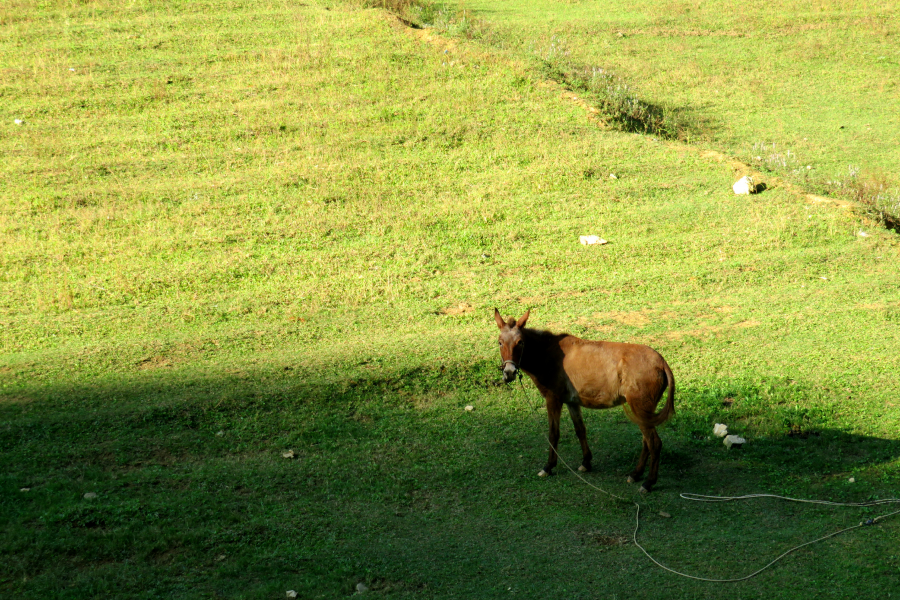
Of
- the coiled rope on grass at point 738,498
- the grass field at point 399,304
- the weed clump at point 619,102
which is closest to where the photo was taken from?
the coiled rope on grass at point 738,498

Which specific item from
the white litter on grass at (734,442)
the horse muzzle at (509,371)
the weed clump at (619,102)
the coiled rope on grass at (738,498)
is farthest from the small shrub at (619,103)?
the horse muzzle at (509,371)

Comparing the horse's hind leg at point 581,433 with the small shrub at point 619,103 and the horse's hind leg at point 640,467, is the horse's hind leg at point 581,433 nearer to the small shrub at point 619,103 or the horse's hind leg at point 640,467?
the horse's hind leg at point 640,467

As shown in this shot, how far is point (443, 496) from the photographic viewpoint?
8.29 meters

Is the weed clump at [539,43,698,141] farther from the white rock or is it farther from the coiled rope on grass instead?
the coiled rope on grass

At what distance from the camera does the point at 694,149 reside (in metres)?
19.7

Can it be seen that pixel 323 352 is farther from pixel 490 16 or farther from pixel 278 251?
pixel 490 16

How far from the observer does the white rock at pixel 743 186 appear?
1747 cm

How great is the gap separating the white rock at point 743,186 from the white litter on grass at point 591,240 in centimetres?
399

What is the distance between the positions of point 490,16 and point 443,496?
2440 centimetres

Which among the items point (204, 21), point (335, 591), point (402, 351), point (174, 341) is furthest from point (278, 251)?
point (204, 21)

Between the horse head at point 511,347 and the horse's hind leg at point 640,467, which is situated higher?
the horse head at point 511,347

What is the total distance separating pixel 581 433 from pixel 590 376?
69 cm

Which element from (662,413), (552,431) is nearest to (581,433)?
(552,431)

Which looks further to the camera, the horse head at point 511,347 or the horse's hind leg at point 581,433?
the horse's hind leg at point 581,433
